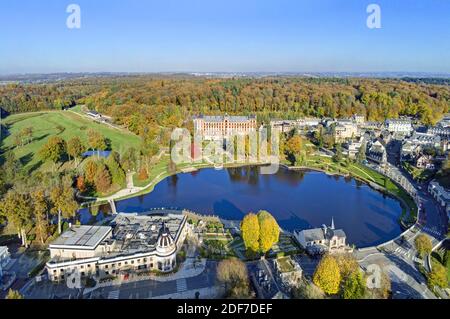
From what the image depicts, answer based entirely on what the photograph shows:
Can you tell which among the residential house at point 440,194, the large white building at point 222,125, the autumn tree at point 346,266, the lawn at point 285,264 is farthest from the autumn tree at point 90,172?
the residential house at point 440,194

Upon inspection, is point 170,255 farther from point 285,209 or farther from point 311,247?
point 285,209

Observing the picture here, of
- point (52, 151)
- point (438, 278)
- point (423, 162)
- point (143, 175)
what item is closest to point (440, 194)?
point (423, 162)

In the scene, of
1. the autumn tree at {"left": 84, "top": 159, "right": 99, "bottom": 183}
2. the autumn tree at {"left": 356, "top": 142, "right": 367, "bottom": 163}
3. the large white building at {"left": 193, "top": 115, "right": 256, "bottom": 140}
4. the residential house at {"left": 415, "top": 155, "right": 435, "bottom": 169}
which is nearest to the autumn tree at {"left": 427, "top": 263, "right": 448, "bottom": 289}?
the residential house at {"left": 415, "top": 155, "right": 435, "bottom": 169}

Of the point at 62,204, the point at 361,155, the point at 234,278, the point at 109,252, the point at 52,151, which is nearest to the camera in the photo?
the point at 234,278

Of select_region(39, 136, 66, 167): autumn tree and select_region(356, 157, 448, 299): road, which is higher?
select_region(39, 136, 66, 167): autumn tree

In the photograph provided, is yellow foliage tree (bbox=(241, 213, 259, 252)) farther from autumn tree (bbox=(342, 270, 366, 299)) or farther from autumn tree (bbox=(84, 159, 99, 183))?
autumn tree (bbox=(84, 159, 99, 183))

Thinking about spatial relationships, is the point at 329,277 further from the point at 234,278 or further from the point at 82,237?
the point at 82,237
